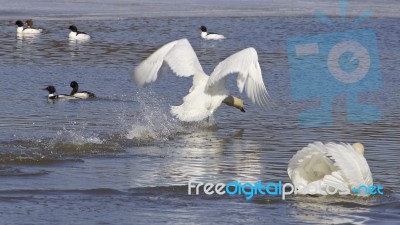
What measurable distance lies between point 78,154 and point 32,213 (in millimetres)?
2687

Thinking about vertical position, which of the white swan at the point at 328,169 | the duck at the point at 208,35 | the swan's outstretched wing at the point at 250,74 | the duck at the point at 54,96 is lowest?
the duck at the point at 54,96

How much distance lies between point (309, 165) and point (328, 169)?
18 centimetres

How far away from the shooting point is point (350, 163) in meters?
8.42

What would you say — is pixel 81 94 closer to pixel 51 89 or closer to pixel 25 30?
pixel 51 89

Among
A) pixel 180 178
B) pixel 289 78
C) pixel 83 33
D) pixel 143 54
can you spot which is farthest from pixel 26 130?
pixel 83 33

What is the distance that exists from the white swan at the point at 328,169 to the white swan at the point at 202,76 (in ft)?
10.9

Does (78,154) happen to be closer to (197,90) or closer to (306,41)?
(197,90)

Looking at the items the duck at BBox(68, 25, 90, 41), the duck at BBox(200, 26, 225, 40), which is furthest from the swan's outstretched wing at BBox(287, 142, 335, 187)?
the duck at BBox(68, 25, 90, 41)

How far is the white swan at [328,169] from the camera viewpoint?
332 inches

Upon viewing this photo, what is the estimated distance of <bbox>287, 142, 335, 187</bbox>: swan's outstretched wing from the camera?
28.1 ft

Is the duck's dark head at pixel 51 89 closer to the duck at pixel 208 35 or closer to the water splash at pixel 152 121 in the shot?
the water splash at pixel 152 121

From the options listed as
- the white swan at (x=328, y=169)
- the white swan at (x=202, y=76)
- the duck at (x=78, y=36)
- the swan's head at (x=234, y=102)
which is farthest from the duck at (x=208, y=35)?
the white swan at (x=328, y=169)

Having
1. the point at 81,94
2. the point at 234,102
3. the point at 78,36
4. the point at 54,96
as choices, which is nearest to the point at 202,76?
the point at 234,102

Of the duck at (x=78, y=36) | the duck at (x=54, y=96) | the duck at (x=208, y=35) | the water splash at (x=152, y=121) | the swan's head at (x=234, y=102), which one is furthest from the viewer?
the duck at (x=208, y=35)
